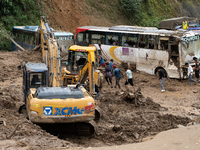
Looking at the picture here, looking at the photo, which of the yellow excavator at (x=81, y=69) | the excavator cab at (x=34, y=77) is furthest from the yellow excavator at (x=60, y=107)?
the yellow excavator at (x=81, y=69)

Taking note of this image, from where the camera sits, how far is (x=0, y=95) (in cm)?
1374

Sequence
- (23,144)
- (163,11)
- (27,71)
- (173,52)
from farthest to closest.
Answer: (163,11)
(173,52)
(27,71)
(23,144)

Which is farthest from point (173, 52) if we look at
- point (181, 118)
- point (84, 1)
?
point (84, 1)

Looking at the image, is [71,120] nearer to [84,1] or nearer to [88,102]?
[88,102]

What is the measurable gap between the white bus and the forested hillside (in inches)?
339

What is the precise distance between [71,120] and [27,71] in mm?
2663

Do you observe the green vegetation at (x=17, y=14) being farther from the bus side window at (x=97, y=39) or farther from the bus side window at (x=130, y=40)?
the bus side window at (x=130, y=40)

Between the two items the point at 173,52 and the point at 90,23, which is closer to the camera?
Answer: the point at 173,52

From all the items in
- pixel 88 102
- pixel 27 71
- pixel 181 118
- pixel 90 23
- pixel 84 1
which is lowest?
pixel 181 118

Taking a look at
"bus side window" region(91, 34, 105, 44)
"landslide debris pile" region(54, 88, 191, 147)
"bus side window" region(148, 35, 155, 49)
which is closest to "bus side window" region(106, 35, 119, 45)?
"bus side window" region(91, 34, 105, 44)

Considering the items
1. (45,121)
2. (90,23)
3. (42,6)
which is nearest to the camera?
(45,121)

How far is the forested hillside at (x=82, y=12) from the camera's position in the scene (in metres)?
28.8

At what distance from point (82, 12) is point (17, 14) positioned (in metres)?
7.78

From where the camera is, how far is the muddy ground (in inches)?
333
